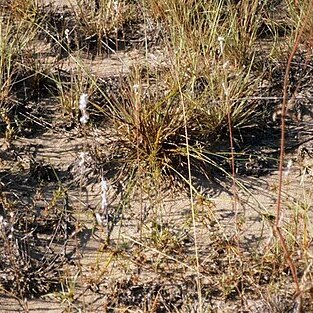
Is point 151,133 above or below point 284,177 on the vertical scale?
above

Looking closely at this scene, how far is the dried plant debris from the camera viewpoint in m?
2.60

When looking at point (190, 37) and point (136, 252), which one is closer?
point (136, 252)

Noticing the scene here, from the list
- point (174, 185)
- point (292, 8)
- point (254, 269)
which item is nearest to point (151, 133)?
point (174, 185)

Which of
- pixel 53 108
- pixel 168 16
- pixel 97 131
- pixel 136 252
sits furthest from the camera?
pixel 168 16

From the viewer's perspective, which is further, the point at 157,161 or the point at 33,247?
the point at 157,161

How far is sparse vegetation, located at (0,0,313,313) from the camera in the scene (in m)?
2.59

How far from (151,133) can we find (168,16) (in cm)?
97

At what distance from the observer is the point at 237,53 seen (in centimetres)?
358

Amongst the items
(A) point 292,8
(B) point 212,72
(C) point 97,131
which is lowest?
(C) point 97,131

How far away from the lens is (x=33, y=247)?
9.10ft

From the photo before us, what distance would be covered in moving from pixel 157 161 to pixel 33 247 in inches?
26.2

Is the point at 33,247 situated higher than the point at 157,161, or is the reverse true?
the point at 157,161

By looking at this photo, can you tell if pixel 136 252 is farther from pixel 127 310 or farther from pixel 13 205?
pixel 13 205

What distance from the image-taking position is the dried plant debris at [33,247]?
2.60m
